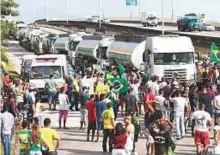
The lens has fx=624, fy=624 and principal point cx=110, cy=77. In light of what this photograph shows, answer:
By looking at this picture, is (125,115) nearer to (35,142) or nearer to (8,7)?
(35,142)

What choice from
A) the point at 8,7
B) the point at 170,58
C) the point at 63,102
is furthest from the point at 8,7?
the point at 63,102

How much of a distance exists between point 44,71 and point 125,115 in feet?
50.9

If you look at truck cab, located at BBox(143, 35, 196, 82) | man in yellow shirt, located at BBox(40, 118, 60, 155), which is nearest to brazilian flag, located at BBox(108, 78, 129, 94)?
truck cab, located at BBox(143, 35, 196, 82)

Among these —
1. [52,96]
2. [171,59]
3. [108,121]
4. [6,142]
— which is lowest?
[52,96]

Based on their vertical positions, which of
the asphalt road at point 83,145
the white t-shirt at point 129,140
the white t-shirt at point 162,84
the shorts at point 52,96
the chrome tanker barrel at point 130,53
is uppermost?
the chrome tanker barrel at point 130,53

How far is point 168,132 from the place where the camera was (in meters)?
12.9

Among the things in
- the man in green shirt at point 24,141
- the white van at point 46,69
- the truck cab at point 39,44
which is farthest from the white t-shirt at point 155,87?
the truck cab at point 39,44

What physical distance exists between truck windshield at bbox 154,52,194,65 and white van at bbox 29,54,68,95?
4796mm

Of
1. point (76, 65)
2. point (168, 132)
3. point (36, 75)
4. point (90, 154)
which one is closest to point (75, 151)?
point (90, 154)

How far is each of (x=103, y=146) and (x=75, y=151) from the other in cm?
105

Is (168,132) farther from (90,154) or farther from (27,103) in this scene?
(27,103)

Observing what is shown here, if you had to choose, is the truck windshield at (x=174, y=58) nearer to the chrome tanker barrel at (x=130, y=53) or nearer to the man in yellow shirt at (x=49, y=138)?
the chrome tanker barrel at (x=130, y=53)

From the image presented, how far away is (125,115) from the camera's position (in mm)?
15664

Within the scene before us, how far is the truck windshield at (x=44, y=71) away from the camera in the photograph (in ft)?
99.9
